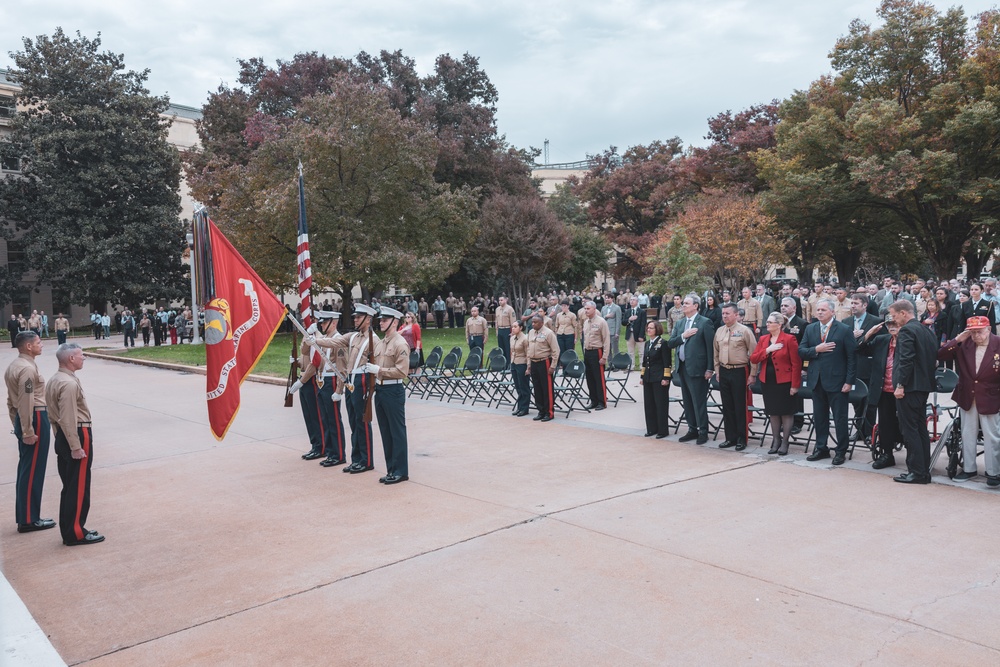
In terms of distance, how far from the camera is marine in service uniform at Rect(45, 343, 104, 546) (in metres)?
6.22

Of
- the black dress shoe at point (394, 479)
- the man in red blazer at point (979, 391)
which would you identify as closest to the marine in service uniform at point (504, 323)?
the black dress shoe at point (394, 479)

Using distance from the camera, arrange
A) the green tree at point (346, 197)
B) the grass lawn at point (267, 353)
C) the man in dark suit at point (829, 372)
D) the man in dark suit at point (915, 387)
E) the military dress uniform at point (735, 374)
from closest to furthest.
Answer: the man in dark suit at point (915, 387) → the man in dark suit at point (829, 372) → the military dress uniform at point (735, 374) → the grass lawn at point (267, 353) → the green tree at point (346, 197)

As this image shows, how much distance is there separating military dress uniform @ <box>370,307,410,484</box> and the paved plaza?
31cm

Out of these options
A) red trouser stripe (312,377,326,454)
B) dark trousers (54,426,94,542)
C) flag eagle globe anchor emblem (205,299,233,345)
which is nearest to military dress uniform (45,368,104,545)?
dark trousers (54,426,94,542)

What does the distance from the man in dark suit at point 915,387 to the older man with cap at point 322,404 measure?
618 cm

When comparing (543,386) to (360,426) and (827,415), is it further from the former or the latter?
(827,415)

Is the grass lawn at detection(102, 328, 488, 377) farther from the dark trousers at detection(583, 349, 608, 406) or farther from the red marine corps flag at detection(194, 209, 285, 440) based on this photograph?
the red marine corps flag at detection(194, 209, 285, 440)

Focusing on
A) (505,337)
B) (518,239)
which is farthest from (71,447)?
(518,239)

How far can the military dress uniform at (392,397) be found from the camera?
807cm

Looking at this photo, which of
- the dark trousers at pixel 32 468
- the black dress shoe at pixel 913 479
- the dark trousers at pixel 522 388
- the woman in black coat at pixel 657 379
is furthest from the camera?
the dark trousers at pixel 522 388

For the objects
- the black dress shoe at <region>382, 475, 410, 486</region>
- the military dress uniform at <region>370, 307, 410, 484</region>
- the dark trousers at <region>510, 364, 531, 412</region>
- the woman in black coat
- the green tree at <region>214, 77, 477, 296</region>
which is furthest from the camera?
the green tree at <region>214, 77, 477, 296</region>

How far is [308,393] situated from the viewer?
9.60 m

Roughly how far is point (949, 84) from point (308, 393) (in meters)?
30.2

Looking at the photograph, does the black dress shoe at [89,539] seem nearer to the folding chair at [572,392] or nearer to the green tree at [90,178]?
the folding chair at [572,392]
